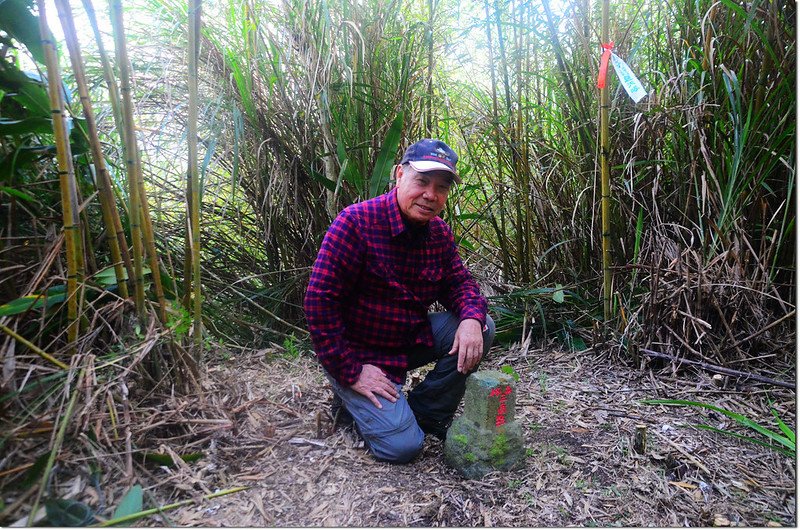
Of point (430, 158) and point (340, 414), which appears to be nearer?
point (430, 158)

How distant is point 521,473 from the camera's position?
4.71 ft

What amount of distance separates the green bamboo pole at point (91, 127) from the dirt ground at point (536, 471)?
1.81ft

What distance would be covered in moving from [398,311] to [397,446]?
424 mm

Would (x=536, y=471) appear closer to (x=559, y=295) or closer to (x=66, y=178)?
(x=559, y=295)

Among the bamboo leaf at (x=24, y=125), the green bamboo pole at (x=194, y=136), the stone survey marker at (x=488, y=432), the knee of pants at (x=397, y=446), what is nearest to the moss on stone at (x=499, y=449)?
the stone survey marker at (x=488, y=432)

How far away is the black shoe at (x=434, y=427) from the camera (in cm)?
171

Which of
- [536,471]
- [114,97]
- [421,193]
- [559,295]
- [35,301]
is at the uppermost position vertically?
[114,97]

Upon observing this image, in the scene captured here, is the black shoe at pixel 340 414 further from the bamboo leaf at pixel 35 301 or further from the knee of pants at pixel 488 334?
the bamboo leaf at pixel 35 301

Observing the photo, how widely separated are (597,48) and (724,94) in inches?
24.6

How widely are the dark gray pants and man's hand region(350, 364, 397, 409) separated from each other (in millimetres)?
21

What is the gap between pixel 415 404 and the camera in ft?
5.69

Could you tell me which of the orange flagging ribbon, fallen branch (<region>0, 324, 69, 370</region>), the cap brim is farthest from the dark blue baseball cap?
fallen branch (<region>0, 324, 69, 370</region>)

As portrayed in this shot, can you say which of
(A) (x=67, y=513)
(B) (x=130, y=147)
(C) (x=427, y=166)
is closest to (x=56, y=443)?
(A) (x=67, y=513)

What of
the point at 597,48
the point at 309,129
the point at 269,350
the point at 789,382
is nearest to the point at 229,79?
the point at 309,129
